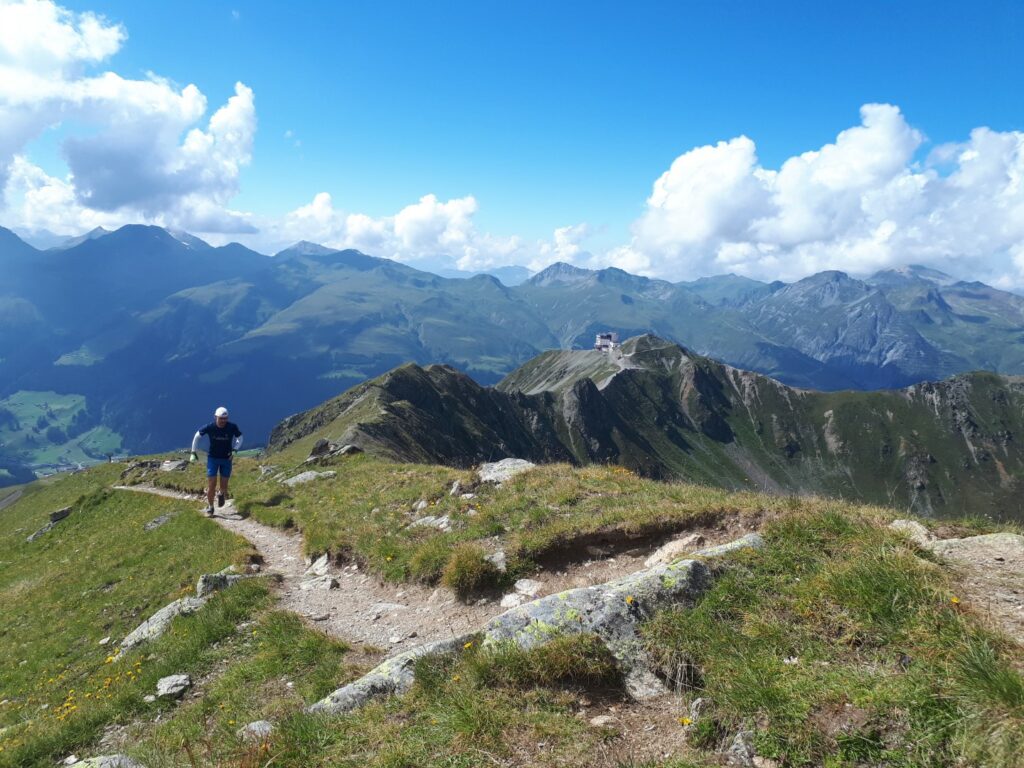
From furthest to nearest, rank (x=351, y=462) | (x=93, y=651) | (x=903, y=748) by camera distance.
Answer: (x=351, y=462) → (x=93, y=651) → (x=903, y=748)

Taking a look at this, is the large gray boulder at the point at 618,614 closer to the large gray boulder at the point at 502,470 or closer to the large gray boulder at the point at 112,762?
the large gray boulder at the point at 112,762

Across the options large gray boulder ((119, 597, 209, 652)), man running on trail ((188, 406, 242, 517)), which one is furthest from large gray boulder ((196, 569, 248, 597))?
man running on trail ((188, 406, 242, 517))

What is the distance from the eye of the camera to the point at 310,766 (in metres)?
6.36

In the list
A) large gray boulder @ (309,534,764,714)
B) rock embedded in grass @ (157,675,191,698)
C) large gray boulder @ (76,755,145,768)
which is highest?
large gray boulder @ (309,534,764,714)

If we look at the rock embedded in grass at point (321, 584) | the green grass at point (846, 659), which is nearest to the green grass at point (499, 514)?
the rock embedded in grass at point (321, 584)

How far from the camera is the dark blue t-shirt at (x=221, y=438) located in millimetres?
24078

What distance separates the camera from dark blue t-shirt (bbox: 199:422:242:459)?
24.1 metres

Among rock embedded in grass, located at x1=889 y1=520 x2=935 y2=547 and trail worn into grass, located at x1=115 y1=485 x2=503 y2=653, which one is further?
trail worn into grass, located at x1=115 y1=485 x2=503 y2=653

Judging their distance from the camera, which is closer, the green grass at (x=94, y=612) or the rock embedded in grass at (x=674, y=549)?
the green grass at (x=94, y=612)

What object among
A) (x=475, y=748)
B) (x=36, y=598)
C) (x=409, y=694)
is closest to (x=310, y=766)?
(x=409, y=694)

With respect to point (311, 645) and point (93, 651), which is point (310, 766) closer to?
point (311, 645)

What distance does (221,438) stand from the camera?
24328mm

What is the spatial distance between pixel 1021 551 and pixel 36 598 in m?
33.4

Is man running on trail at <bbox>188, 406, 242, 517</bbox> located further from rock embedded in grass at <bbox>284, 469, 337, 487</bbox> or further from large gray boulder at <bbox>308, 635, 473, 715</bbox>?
large gray boulder at <bbox>308, 635, 473, 715</bbox>
